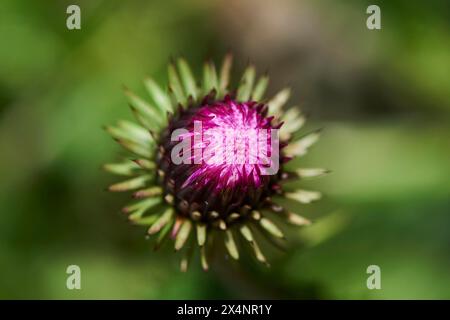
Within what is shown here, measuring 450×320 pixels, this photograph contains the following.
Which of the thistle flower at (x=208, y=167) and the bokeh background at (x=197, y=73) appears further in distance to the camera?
the bokeh background at (x=197, y=73)

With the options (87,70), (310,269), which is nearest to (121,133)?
(87,70)

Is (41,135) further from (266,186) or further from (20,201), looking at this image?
(266,186)

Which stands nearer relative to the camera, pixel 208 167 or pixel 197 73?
pixel 208 167

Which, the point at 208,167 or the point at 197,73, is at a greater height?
the point at 197,73

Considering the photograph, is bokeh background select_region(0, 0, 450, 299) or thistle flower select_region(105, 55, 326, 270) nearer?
thistle flower select_region(105, 55, 326, 270)
